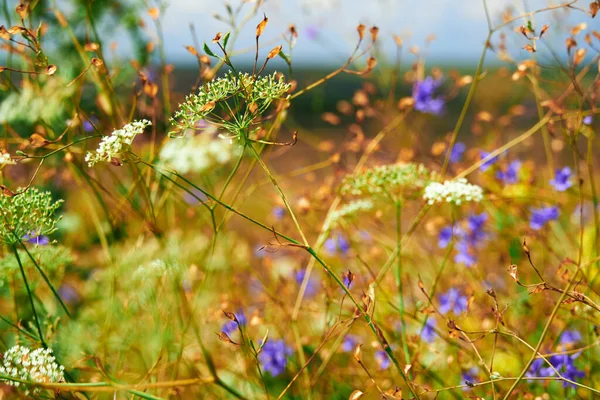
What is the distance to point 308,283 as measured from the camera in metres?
2.16

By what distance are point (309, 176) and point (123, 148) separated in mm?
1022

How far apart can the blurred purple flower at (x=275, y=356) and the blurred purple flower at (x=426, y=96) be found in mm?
804

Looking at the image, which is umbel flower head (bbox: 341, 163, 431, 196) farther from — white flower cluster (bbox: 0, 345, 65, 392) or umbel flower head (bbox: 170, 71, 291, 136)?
white flower cluster (bbox: 0, 345, 65, 392)

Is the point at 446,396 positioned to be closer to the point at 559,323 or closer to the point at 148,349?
the point at 559,323

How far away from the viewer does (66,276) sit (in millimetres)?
2051

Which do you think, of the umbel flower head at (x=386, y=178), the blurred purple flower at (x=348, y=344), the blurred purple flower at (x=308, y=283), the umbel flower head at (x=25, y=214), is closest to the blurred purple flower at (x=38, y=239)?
the umbel flower head at (x=25, y=214)

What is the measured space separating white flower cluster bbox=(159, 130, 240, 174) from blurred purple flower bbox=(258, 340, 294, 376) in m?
0.51

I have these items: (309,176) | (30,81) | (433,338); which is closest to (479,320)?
(433,338)

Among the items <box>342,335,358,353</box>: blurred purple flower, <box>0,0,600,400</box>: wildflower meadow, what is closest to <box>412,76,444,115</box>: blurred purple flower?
<box>0,0,600,400</box>: wildflower meadow

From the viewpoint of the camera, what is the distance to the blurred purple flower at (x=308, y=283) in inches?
69.3

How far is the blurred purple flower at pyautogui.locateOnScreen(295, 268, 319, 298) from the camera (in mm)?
1761

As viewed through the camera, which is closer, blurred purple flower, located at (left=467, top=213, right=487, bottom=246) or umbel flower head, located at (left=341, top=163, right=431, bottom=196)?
umbel flower head, located at (left=341, top=163, right=431, bottom=196)

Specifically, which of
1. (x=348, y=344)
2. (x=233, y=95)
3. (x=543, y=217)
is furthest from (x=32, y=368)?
(x=543, y=217)

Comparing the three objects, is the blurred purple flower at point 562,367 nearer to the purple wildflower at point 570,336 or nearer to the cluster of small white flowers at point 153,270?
the purple wildflower at point 570,336
